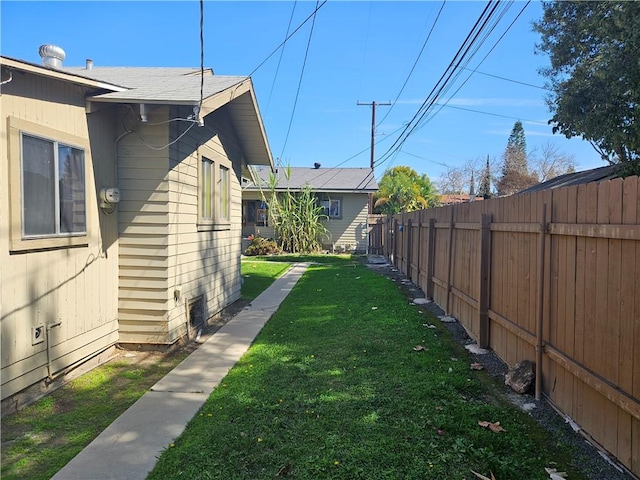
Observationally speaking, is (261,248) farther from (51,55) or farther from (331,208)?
(51,55)

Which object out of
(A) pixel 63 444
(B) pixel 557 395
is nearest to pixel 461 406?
(B) pixel 557 395

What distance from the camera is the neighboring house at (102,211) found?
154 inches

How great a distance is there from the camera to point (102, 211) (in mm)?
5375

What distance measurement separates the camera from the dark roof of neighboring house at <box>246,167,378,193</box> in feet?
69.8

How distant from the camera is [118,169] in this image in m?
5.70

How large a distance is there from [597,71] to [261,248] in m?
14.3

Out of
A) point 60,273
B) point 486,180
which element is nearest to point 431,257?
point 60,273


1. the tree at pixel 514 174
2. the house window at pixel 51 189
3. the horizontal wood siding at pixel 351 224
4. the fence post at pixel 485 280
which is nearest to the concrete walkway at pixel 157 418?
the house window at pixel 51 189

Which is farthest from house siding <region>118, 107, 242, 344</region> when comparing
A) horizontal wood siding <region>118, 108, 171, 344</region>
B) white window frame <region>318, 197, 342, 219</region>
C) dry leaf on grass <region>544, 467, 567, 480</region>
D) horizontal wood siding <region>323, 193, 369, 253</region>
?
white window frame <region>318, 197, 342, 219</region>

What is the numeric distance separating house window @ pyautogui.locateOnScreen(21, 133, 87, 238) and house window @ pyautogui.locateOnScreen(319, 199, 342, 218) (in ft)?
55.4

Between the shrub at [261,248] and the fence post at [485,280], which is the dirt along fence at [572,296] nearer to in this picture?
the fence post at [485,280]

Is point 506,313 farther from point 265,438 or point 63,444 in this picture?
point 63,444

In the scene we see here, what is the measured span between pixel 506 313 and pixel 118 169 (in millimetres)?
5022

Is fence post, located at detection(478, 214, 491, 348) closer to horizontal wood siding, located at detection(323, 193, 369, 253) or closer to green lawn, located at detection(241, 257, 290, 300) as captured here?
green lawn, located at detection(241, 257, 290, 300)
